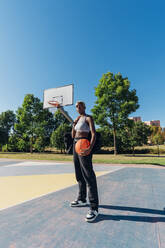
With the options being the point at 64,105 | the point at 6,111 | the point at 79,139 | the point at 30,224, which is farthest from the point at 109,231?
the point at 6,111

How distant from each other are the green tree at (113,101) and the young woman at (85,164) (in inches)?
672

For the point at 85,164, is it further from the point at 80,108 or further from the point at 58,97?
the point at 58,97

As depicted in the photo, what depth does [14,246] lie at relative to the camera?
1.48 metres

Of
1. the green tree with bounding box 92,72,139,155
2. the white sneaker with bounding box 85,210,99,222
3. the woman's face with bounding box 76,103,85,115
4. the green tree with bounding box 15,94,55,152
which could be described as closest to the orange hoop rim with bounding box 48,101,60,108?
the woman's face with bounding box 76,103,85,115


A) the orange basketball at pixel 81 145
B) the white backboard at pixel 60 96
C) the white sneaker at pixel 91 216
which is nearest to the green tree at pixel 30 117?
the white backboard at pixel 60 96

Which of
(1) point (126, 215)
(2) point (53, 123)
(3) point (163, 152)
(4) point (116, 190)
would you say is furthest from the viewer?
(2) point (53, 123)

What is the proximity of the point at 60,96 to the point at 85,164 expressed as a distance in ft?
29.1

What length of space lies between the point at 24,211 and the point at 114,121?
60.2 feet

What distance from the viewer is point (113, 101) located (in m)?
20.2

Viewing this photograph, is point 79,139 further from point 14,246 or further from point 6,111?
point 6,111

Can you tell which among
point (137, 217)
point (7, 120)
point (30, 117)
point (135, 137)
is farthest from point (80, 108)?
point (7, 120)

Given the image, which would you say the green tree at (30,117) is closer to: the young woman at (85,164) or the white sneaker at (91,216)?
the young woman at (85,164)

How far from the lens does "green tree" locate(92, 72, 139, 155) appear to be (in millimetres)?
19391

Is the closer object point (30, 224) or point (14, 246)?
point (14, 246)
